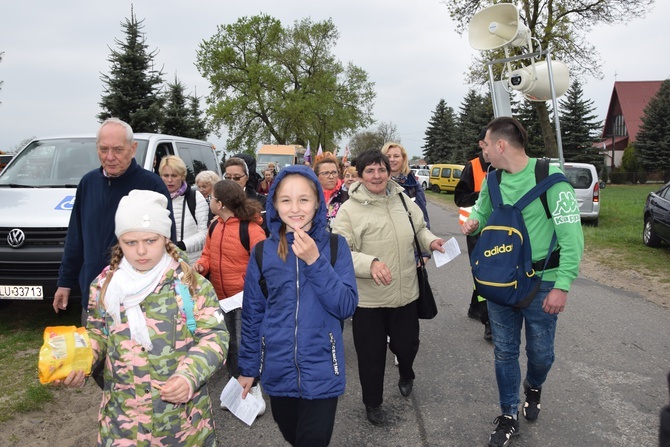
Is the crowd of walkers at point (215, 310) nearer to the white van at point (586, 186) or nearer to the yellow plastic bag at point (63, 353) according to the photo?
the yellow plastic bag at point (63, 353)

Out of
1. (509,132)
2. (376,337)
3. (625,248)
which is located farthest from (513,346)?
(625,248)

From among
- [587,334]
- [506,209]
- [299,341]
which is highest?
[506,209]

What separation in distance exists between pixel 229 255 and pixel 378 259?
1223 millimetres

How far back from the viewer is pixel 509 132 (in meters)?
3.12

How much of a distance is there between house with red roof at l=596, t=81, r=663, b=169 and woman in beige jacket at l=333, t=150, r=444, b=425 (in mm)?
56581

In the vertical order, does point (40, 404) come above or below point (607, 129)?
below

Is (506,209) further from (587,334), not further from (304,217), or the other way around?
(587,334)

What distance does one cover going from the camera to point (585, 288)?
767 centimetres

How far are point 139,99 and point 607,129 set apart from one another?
58015 millimetres

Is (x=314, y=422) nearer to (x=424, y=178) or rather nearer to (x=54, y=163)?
(x=54, y=163)

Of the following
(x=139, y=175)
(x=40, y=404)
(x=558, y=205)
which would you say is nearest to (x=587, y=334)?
(x=558, y=205)

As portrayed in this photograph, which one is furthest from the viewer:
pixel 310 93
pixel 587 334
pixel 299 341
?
pixel 310 93

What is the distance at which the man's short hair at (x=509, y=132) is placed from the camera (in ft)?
10.2

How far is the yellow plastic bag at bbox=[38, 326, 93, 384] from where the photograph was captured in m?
1.85
